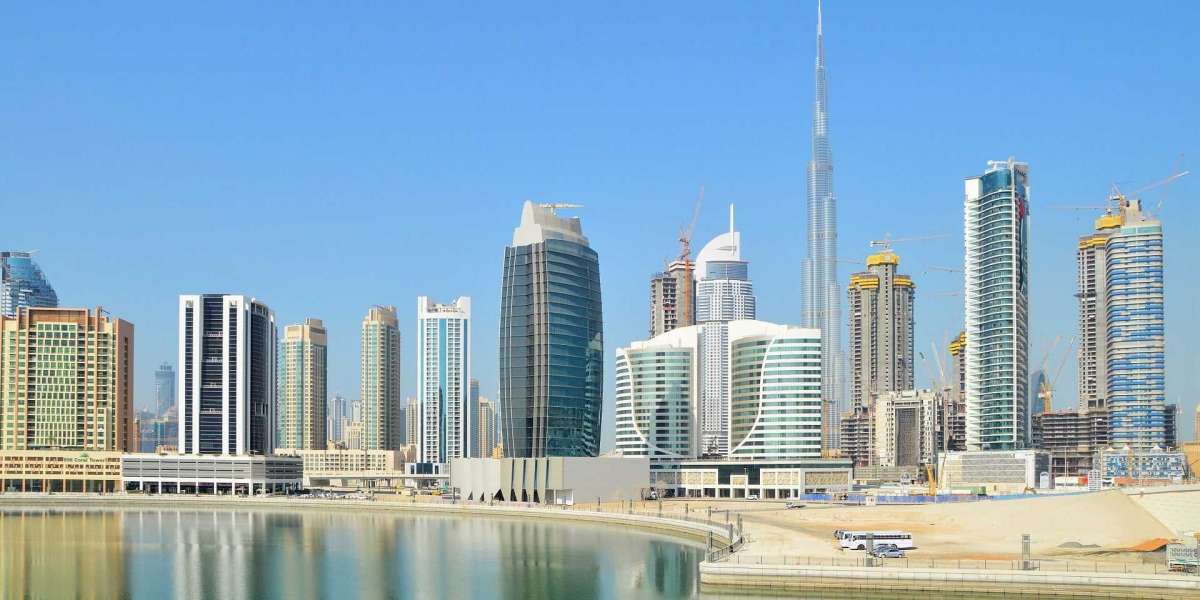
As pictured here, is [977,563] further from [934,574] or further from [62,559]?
[62,559]

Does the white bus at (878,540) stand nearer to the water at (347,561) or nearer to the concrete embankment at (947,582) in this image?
the water at (347,561)

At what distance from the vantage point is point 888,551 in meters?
93.9

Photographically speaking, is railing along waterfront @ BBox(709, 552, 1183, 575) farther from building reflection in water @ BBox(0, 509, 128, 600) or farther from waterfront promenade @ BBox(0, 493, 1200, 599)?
building reflection in water @ BBox(0, 509, 128, 600)

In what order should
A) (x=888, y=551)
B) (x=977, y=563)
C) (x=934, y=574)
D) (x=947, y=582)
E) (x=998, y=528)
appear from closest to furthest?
(x=947, y=582)
(x=934, y=574)
(x=977, y=563)
(x=888, y=551)
(x=998, y=528)

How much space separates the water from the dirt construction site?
909cm

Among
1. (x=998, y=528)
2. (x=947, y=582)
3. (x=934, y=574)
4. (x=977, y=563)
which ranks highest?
(x=977, y=563)

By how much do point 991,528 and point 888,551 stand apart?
25675 millimetres

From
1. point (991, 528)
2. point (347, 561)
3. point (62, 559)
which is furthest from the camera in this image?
point (991, 528)

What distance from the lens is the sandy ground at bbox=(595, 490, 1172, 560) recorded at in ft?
319

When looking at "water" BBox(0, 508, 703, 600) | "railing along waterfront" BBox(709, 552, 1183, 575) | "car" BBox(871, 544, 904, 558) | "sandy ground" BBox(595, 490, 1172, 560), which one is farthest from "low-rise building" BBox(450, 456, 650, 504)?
"railing along waterfront" BBox(709, 552, 1183, 575)

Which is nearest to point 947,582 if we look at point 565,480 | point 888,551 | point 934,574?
point 934,574

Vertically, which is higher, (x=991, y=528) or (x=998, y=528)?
(x=998, y=528)

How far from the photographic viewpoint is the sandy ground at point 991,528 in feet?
319

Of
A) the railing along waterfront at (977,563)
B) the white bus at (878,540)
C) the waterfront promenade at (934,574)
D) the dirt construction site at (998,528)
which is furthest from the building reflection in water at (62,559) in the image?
the white bus at (878,540)
